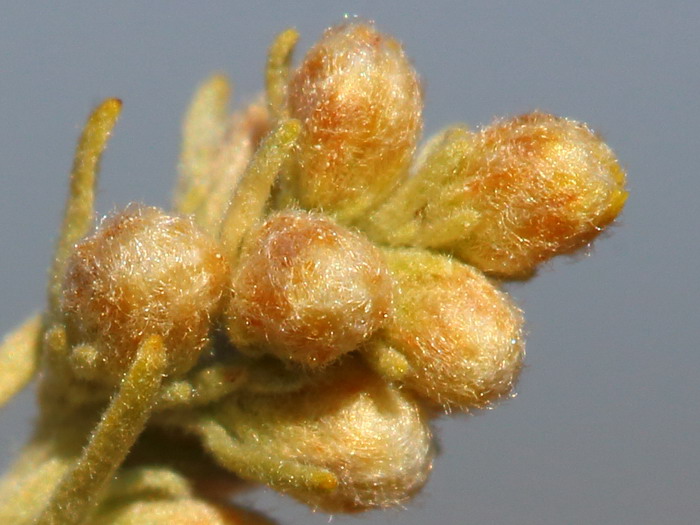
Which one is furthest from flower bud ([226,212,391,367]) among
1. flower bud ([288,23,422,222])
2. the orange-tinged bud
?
the orange-tinged bud

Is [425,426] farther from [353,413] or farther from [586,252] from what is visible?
[586,252]

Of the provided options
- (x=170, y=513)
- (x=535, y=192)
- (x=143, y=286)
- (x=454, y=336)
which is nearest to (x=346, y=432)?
(x=454, y=336)

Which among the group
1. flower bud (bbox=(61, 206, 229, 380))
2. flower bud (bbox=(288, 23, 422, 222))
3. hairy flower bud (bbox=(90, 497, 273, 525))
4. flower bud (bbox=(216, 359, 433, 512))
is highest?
flower bud (bbox=(288, 23, 422, 222))

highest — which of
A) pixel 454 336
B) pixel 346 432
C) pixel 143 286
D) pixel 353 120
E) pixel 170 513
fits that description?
pixel 353 120

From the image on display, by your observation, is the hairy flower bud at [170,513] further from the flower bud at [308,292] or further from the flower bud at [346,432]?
the flower bud at [308,292]

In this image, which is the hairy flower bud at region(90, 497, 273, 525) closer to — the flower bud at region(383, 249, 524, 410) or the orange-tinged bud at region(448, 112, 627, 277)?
the flower bud at region(383, 249, 524, 410)

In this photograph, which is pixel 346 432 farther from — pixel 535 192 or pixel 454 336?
pixel 535 192

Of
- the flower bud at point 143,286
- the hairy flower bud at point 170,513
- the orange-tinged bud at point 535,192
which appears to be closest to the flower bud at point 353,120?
the orange-tinged bud at point 535,192
